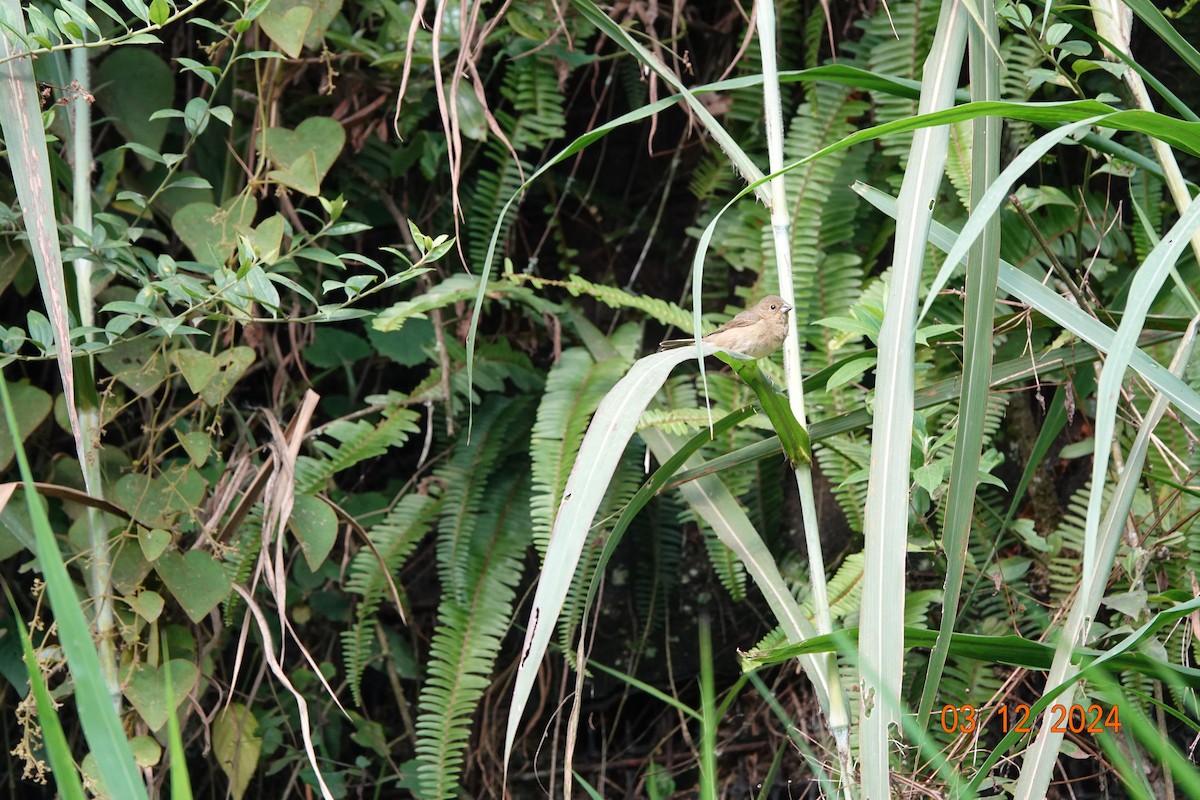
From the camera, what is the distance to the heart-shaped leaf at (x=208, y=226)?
99.7 inches

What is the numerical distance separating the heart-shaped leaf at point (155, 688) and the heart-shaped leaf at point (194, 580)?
12 cm

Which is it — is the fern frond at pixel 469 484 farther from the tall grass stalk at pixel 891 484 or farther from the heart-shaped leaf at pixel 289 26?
the tall grass stalk at pixel 891 484

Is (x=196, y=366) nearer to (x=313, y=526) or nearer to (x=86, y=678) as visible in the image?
(x=313, y=526)

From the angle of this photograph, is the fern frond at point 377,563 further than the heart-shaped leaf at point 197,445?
Yes

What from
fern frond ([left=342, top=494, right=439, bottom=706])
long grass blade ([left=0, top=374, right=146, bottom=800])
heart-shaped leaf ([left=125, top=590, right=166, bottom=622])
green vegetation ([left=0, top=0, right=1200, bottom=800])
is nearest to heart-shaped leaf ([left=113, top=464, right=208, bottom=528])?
green vegetation ([left=0, top=0, right=1200, bottom=800])

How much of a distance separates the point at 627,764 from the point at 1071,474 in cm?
161

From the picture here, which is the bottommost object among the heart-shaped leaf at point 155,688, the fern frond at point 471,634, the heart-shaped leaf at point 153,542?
the fern frond at point 471,634

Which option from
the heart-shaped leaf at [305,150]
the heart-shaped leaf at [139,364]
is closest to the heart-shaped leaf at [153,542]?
the heart-shaped leaf at [139,364]

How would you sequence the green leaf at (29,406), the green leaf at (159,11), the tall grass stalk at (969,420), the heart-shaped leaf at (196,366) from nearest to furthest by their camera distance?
the tall grass stalk at (969,420)
the green leaf at (159,11)
the heart-shaped leaf at (196,366)
the green leaf at (29,406)

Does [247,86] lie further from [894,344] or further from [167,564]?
[894,344]

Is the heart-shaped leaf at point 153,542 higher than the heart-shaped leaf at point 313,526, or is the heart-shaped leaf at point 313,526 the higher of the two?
the heart-shaped leaf at point 153,542

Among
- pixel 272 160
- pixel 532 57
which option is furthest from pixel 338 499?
pixel 532 57

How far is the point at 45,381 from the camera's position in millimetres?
2887

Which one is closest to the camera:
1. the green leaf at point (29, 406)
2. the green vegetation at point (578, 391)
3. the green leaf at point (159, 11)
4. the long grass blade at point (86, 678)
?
the long grass blade at point (86, 678)
